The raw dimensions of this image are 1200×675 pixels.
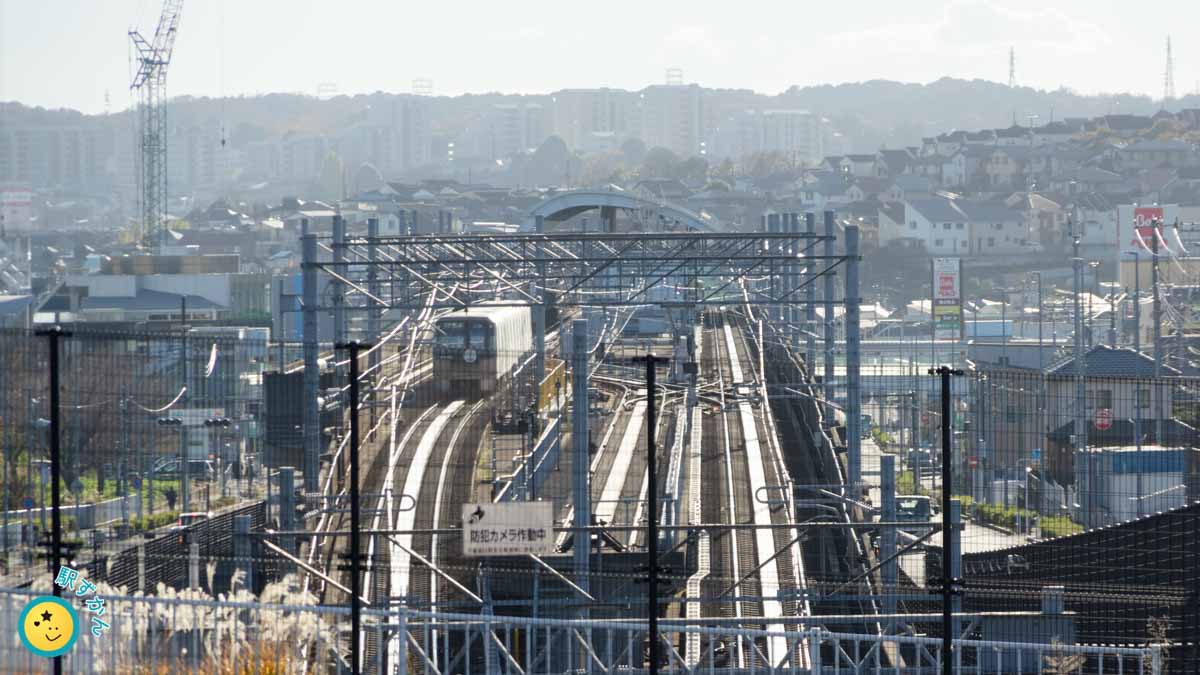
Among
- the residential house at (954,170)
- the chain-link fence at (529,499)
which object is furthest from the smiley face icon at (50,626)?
the residential house at (954,170)

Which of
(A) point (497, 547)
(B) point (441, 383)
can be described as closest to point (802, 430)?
(B) point (441, 383)

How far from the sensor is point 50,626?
553 cm

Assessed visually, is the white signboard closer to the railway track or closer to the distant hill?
the railway track

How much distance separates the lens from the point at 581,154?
4466 inches

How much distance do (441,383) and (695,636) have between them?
2.87m

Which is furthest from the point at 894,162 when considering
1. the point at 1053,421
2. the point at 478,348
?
the point at 1053,421

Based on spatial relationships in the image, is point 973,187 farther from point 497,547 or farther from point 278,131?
point 278,131

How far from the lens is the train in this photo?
10023 mm

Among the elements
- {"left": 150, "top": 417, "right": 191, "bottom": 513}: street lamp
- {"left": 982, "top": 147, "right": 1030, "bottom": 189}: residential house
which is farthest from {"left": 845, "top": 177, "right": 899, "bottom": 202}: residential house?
{"left": 150, "top": 417, "right": 191, "bottom": 513}: street lamp

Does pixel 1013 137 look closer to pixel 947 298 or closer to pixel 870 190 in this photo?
pixel 870 190

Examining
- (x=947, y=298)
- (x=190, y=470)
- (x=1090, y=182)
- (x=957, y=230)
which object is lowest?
(x=190, y=470)

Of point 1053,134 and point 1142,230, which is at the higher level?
point 1053,134

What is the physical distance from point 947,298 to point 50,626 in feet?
116

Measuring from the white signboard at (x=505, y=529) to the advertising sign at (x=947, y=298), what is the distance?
1135 inches
